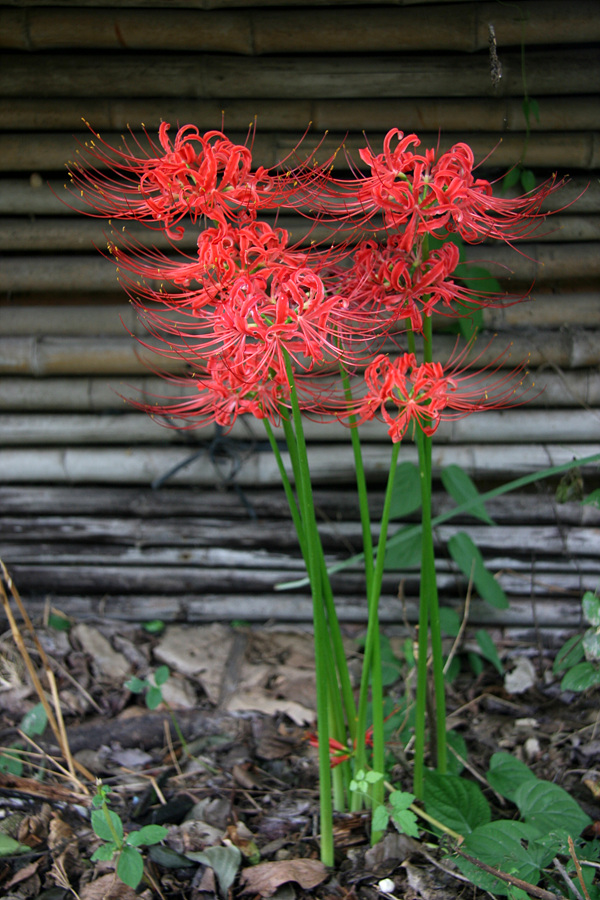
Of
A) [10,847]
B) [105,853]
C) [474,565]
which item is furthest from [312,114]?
[10,847]

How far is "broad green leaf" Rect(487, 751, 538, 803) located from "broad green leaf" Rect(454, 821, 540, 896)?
8.2 inches

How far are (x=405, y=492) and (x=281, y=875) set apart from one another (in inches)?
37.8

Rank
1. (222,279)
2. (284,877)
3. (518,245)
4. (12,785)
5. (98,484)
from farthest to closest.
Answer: (98,484), (518,245), (12,785), (284,877), (222,279)

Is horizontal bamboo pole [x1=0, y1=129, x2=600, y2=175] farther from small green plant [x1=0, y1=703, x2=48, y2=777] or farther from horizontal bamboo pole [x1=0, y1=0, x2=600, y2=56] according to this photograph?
small green plant [x1=0, y1=703, x2=48, y2=777]

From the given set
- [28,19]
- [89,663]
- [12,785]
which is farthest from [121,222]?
[12,785]

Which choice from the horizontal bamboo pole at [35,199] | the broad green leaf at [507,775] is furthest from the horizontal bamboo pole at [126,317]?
the broad green leaf at [507,775]

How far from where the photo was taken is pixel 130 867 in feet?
4.33

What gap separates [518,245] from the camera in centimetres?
222

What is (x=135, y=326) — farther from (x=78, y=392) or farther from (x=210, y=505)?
(x=210, y=505)

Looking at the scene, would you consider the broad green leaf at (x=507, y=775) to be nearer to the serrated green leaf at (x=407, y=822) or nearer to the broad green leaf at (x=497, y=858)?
the broad green leaf at (x=497, y=858)

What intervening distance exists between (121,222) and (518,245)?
51.7 inches

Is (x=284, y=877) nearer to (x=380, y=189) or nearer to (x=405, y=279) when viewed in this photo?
(x=405, y=279)

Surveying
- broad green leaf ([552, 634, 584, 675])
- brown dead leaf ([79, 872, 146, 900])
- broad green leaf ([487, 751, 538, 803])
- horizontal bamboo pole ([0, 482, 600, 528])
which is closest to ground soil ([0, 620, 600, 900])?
brown dead leaf ([79, 872, 146, 900])

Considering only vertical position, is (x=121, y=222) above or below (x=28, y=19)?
below
